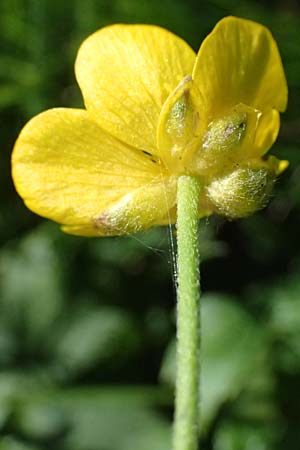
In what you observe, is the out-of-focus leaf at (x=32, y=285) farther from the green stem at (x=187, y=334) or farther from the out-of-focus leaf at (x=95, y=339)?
the green stem at (x=187, y=334)

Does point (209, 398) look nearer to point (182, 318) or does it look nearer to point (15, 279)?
point (15, 279)

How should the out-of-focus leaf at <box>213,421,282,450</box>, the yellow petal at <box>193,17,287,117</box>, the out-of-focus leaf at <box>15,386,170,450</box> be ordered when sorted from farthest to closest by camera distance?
1. the out-of-focus leaf at <box>15,386,170,450</box>
2. the out-of-focus leaf at <box>213,421,282,450</box>
3. the yellow petal at <box>193,17,287,117</box>

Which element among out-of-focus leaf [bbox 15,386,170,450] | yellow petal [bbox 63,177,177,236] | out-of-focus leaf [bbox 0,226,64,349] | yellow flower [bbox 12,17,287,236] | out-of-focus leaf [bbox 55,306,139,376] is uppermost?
yellow flower [bbox 12,17,287,236]

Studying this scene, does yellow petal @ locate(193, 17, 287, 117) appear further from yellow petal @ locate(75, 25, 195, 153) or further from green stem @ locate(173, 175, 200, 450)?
green stem @ locate(173, 175, 200, 450)

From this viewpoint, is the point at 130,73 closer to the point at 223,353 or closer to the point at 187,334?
the point at 187,334

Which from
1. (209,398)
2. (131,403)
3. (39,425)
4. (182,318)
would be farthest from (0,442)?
(182,318)

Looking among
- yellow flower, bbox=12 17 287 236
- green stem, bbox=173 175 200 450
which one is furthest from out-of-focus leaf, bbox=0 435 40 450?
green stem, bbox=173 175 200 450
